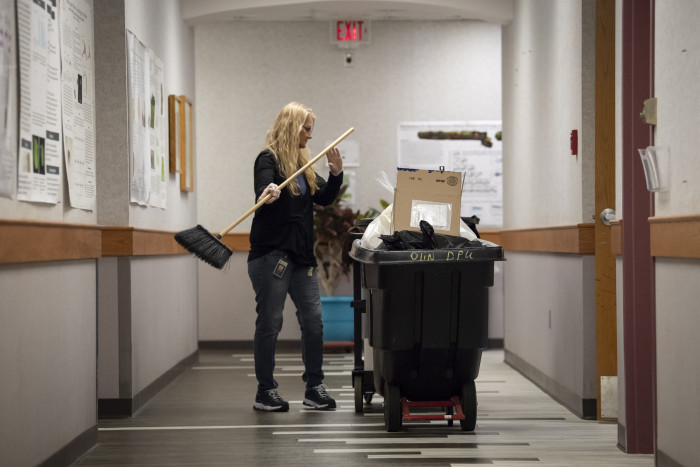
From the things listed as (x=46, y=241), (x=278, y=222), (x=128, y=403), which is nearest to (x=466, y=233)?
(x=278, y=222)

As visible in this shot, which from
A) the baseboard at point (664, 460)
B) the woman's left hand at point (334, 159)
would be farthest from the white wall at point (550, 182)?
the baseboard at point (664, 460)

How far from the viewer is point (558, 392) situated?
521 cm

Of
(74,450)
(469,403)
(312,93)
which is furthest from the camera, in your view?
(312,93)

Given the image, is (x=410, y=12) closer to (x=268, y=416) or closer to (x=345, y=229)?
(x=345, y=229)

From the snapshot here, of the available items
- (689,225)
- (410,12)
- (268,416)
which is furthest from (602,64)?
(410,12)

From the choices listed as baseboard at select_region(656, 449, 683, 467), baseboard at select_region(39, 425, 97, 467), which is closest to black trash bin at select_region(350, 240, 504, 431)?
baseboard at select_region(656, 449, 683, 467)

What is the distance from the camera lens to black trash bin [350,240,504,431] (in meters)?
3.99

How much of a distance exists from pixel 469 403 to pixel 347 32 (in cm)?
467

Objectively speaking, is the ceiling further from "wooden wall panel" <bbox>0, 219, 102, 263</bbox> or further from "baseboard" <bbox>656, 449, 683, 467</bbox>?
"baseboard" <bbox>656, 449, 683, 467</bbox>

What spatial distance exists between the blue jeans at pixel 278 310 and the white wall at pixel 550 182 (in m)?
1.30

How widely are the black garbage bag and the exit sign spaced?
170 inches

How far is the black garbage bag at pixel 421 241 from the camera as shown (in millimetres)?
4074

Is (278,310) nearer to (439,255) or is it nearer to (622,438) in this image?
(439,255)

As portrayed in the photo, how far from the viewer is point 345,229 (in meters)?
7.86
